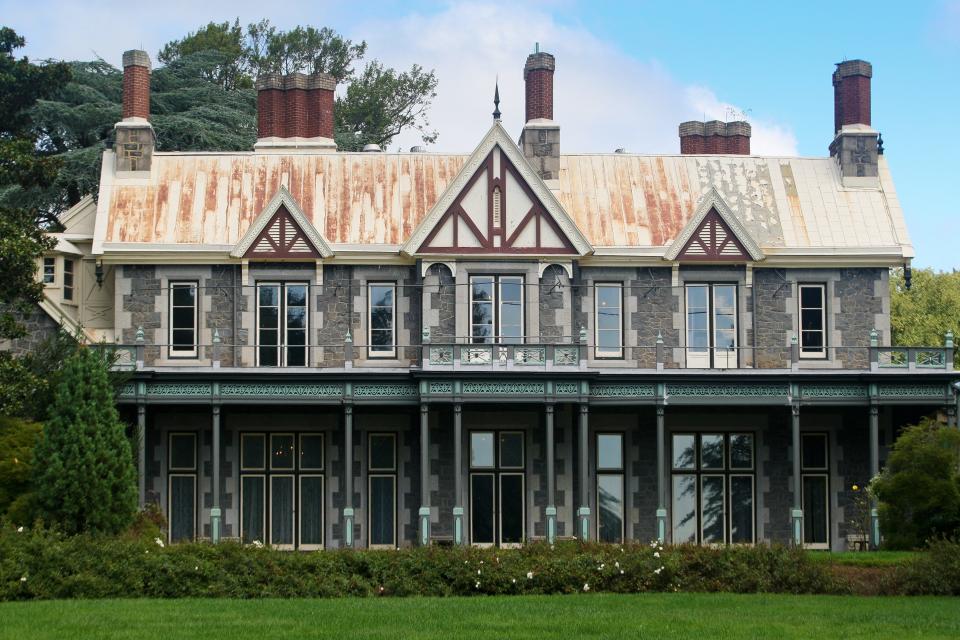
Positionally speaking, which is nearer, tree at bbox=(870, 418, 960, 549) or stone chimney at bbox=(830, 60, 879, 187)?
tree at bbox=(870, 418, 960, 549)

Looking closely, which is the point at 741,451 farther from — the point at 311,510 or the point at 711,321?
the point at 311,510

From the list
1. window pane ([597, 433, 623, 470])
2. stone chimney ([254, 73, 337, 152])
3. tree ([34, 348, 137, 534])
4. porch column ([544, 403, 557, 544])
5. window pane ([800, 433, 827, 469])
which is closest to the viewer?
tree ([34, 348, 137, 534])

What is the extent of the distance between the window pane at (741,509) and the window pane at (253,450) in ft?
35.6

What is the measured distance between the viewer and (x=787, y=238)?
133ft

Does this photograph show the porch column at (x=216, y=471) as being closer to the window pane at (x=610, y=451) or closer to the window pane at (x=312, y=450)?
the window pane at (x=312, y=450)

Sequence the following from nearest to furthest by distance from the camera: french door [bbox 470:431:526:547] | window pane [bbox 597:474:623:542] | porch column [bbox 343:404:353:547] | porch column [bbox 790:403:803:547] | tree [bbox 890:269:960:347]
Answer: porch column [bbox 343:404:353:547] < porch column [bbox 790:403:803:547] < french door [bbox 470:431:526:547] < window pane [bbox 597:474:623:542] < tree [bbox 890:269:960:347]

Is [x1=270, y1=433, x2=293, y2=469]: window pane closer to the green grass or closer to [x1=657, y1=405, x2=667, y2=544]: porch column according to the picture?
[x1=657, y1=405, x2=667, y2=544]: porch column

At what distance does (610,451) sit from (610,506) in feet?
4.17

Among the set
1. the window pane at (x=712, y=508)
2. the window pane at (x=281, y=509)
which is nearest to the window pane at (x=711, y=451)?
the window pane at (x=712, y=508)

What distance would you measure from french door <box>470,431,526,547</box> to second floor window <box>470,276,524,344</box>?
2.27 meters

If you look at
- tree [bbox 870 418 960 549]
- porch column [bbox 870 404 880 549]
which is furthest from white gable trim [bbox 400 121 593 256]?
tree [bbox 870 418 960 549]

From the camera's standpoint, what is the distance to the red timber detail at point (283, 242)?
3941cm

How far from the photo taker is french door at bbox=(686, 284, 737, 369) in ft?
131

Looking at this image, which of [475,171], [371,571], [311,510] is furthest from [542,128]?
[371,571]
